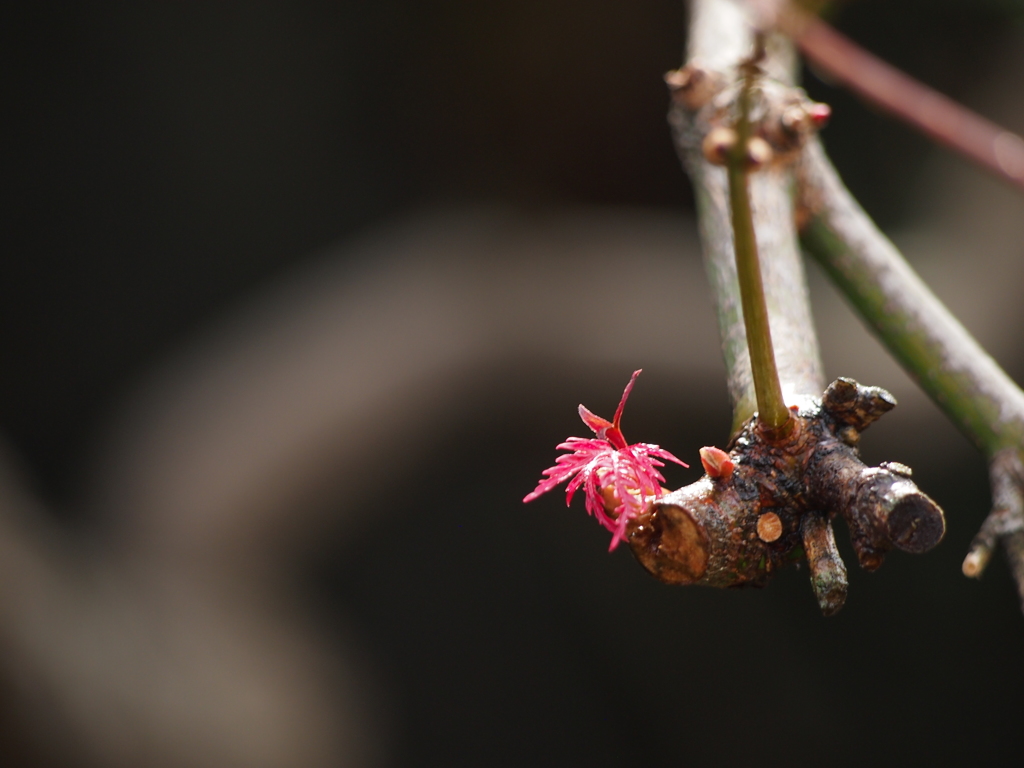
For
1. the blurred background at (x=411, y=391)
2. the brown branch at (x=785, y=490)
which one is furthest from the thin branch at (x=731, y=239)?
the blurred background at (x=411, y=391)

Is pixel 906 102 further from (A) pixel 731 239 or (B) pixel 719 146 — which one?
(B) pixel 719 146

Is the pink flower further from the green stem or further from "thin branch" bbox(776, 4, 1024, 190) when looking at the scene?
"thin branch" bbox(776, 4, 1024, 190)

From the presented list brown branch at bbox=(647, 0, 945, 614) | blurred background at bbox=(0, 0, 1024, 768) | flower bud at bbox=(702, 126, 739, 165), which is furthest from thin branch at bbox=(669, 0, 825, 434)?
blurred background at bbox=(0, 0, 1024, 768)

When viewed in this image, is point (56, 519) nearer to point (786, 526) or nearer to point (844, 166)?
point (786, 526)

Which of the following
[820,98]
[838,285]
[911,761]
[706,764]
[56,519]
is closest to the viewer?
[838,285]

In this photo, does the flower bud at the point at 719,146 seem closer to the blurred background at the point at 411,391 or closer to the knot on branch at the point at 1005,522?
the knot on branch at the point at 1005,522

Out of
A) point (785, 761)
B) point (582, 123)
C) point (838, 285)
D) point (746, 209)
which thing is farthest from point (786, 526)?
point (582, 123)
